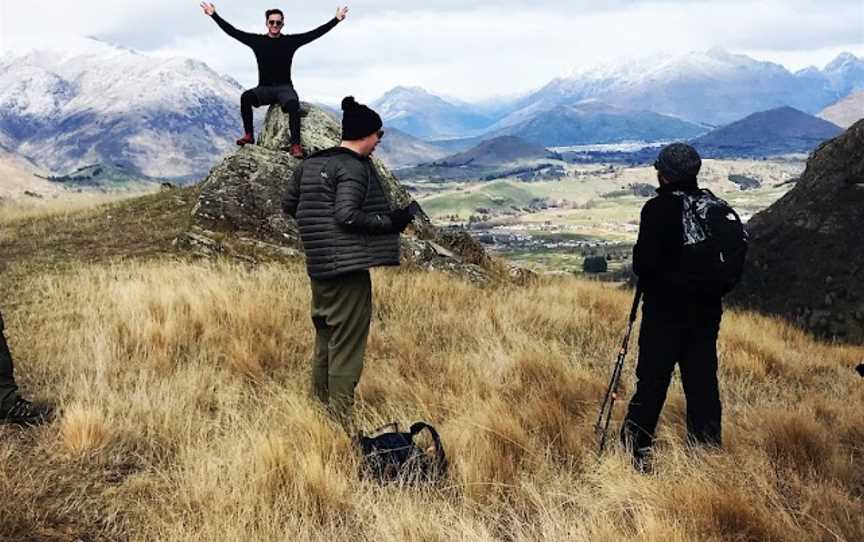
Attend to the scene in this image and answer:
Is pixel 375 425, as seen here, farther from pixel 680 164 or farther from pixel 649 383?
pixel 680 164

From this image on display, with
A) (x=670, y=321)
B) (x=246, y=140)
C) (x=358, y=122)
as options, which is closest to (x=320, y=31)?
(x=246, y=140)

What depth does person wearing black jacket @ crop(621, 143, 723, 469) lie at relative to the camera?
4.57 meters

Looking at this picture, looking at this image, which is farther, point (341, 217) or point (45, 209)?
point (45, 209)

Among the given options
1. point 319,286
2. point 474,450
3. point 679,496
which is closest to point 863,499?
point 679,496

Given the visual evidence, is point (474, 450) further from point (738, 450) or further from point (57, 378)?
point (57, 378)

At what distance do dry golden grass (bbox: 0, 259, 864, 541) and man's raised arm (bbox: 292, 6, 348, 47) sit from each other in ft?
15.1

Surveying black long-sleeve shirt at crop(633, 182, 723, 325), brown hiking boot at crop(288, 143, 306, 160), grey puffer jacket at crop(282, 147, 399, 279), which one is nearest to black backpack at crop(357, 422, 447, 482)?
grey puffer jacket at crop(282, 147, 399, 279)

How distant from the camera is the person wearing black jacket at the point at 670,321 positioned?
457 cm

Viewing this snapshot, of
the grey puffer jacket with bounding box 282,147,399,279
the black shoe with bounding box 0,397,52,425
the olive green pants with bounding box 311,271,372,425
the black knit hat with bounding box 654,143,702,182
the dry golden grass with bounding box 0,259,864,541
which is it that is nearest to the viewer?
the dry golden grass with bounding box 0,259,864,541

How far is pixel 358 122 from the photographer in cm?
486

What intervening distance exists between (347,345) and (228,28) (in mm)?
8311

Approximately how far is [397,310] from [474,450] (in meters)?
4.53

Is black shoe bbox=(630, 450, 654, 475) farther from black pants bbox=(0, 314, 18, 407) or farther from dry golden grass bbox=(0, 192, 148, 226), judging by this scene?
dry golden grass bbox=(0, 192, 148, 226)

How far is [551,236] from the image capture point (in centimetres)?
19812
